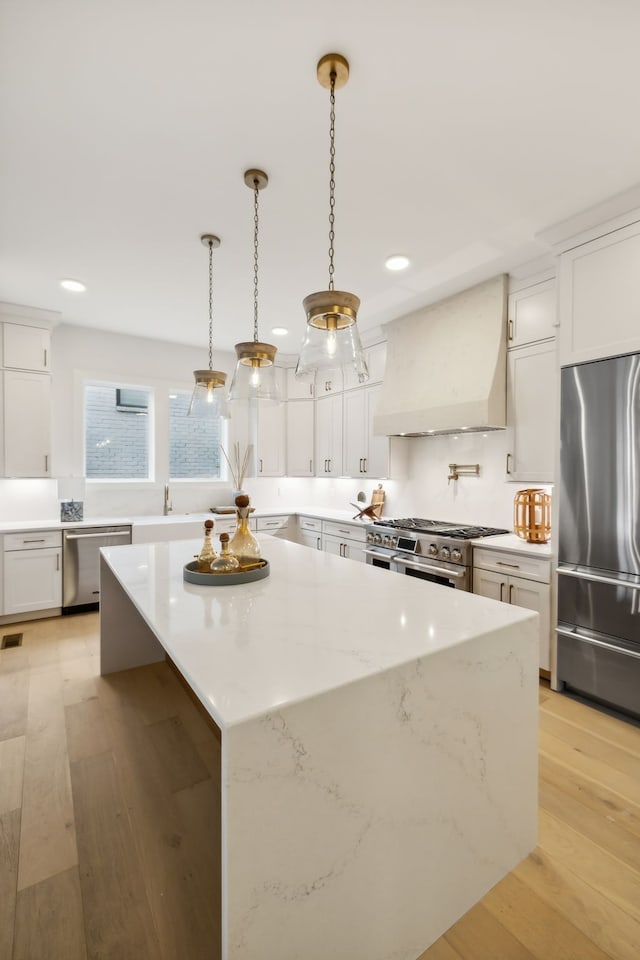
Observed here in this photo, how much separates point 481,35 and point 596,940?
284 cm

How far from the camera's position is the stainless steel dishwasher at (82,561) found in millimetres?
4102

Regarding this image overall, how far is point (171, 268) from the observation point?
10.5ft

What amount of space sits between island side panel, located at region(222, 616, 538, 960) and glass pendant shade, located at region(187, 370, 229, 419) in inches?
75.0

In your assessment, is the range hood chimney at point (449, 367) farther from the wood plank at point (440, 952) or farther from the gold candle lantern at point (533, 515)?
the wood plank at point (440, 952)

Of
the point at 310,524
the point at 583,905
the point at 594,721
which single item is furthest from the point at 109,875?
the point at 310,524

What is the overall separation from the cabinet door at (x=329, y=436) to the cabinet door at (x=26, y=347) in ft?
9.28

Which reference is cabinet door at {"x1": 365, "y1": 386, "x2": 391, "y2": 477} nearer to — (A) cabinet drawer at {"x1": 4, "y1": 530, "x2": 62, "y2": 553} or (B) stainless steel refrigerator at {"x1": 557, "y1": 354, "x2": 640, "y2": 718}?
(B) stainless steel refrigerator at {"x1": 557, "y1": 354, "x2": 640, "y2": 718}

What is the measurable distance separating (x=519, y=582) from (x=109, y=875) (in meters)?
2.59

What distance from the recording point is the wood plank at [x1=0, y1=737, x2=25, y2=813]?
185 cm

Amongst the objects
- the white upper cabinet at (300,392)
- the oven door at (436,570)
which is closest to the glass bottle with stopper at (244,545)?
the oven door at (436,570)

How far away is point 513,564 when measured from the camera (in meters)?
3.00

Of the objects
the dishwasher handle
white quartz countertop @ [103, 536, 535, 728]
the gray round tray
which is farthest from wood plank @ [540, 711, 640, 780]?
the dishwasher handle

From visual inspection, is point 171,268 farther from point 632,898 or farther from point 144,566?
point 632,898

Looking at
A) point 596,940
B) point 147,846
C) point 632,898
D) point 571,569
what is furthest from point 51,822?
point 571,569
